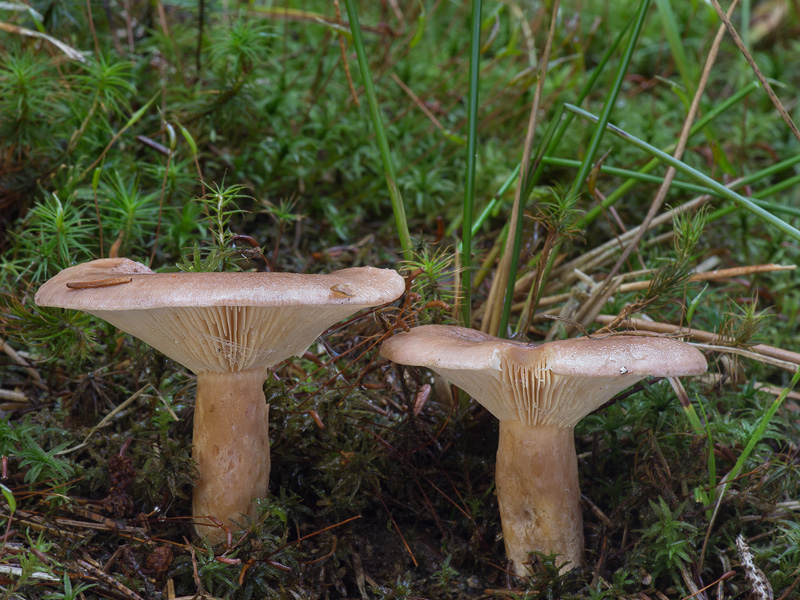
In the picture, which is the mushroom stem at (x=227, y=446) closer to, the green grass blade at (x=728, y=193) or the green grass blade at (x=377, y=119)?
the green grass blade at (x=377, y=119)

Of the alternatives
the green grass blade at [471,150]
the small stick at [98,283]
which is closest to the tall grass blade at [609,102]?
the green grass blade at [471,150]

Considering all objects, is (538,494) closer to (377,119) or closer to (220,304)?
(220,304)

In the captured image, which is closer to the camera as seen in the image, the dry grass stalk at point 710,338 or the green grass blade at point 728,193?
the green grass blade at point 728,193

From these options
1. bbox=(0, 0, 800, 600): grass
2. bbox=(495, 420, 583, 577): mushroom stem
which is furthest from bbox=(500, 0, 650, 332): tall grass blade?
bbox=(495, 420, 583, 577): mushroom stem

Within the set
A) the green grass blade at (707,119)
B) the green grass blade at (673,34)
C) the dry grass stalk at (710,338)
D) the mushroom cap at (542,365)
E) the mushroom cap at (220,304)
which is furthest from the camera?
the green grass blade at (673,34)

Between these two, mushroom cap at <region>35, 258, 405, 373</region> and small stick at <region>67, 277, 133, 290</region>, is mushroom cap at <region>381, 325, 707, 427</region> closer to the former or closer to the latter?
mushroom cap at <region>35, 258, 405, 373</region>

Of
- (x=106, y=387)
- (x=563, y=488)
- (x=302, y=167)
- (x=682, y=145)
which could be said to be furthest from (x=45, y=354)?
(x=682, y=145)

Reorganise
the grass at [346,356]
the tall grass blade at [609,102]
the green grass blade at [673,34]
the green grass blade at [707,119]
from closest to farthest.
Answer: the grass at [346,356]
the tall grass blade at [609,102]
the green grass blade at [707,119]
the green grass blade at [673,34]

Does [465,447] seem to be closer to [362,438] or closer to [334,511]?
[362,438]

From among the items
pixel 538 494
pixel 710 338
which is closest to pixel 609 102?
pixel 710 338
